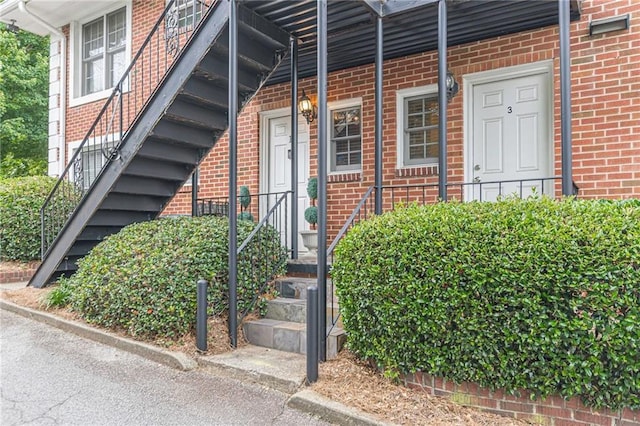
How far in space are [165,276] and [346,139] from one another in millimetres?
3398

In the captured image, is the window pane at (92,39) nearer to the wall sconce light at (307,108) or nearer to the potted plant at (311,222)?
the wall sconce light at (307,108)

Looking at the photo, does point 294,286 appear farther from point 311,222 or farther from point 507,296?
point 507,296

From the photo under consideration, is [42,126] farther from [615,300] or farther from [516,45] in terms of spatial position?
[615,300]

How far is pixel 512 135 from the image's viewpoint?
5254 mm

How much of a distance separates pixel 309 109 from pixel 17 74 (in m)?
12.5

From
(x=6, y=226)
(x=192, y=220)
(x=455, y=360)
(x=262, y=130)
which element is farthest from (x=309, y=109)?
(x=6, y=226)

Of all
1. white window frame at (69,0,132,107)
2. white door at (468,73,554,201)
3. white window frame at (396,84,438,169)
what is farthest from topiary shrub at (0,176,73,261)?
white door at (468,73,554,201)

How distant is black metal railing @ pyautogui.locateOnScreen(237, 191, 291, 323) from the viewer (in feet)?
14.8

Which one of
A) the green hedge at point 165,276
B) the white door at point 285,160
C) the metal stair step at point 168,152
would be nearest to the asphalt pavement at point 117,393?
the green hedge at point 165,276

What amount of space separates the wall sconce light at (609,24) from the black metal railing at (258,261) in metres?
3.87

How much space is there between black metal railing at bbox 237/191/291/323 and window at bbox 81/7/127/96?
21.1 ft

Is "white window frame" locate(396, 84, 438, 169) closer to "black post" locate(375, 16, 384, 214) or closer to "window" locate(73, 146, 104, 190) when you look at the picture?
"black post" locate(375, 16, 384, 214)

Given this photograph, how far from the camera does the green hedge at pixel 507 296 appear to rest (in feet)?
8.16

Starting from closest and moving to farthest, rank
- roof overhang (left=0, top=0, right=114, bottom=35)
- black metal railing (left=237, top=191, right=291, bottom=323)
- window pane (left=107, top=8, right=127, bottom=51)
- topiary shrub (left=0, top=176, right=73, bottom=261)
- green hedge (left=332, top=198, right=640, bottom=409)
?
green hedge (left=332, top=198, right=640, bottom=409) → black metal railing (left=237, top=191, right=291, bottom=323) → topiary shrub (left=0, top=176, right=73, bottom=261) → roof overhang (left=0, top=0, right=114, bottom=35) → window pane (left=107, top=8, right=127, bottom=51)
